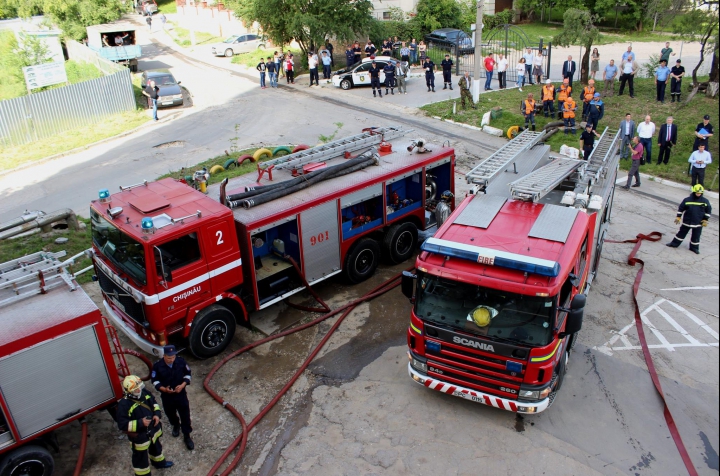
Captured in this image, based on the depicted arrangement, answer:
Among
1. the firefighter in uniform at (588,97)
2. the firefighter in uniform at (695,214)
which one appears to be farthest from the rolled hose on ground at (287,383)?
the firefighter in uniform at (588,97)

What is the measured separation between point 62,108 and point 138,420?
1974cm

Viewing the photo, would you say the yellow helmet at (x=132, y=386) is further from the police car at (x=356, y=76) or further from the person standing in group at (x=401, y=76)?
the police car at (x=356, y=76)

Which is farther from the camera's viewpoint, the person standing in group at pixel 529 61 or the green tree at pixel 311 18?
the green tree at pixel 311 18

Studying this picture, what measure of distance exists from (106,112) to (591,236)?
21707 mm

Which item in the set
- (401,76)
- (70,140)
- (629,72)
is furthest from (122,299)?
(629,72)

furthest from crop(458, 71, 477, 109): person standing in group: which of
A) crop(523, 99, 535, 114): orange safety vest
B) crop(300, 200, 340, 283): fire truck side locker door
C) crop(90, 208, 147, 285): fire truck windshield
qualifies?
crop(90, 208, 147, 285): fire truck windshield

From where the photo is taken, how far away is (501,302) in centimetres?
714

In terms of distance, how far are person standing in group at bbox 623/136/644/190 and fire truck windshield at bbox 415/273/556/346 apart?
10.1 m

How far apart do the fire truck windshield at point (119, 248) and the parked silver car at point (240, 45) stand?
101ft

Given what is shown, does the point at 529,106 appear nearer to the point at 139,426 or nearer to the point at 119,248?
the point at 119,248

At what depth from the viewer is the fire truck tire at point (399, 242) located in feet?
38.9

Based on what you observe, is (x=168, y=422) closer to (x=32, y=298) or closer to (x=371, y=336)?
(x=32, y=298)

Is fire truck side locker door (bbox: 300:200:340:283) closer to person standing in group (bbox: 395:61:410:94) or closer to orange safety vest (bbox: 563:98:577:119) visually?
orange safety vest (bbox: 563:98:577:119)

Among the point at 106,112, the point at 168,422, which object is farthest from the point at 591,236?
the point at 106,112
